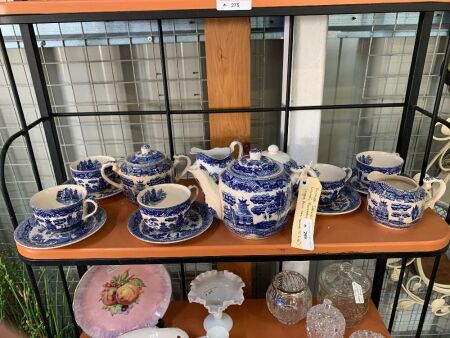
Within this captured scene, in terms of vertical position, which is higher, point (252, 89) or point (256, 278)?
point (252, 89)

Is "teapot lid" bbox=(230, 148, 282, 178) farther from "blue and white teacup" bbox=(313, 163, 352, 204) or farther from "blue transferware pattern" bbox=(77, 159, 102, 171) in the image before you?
"blue transferware pattern" bbox=(77, 159, 102, 171)

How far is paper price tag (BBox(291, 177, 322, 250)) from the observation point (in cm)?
69

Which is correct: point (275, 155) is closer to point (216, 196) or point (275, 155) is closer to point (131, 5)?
point (216, 196)

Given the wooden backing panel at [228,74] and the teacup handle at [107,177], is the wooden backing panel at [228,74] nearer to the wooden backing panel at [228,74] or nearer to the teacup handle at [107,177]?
the wooden backing panel at [228,74]

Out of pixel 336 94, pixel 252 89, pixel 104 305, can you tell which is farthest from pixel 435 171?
pixel 104 305

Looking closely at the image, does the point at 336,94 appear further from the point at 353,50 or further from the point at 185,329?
the point at 185,329

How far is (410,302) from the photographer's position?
1220 mm

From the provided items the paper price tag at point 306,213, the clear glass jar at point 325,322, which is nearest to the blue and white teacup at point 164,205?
the paper price tag at point 306,213

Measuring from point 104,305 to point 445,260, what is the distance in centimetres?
107

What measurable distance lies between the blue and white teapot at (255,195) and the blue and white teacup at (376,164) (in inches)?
8.2

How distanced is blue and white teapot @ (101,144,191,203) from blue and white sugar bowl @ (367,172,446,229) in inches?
15.6

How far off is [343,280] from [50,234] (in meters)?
0.81

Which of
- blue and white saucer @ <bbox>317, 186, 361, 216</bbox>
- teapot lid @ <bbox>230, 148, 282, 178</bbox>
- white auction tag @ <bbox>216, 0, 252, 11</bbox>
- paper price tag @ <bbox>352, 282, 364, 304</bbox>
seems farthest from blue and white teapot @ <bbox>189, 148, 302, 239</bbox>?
paper price tag @ <bbox>352, 282, 364, 304</bbox>

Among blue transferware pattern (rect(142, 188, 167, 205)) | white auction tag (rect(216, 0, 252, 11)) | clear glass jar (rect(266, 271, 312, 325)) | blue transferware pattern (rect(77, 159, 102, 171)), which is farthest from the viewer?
clear glass jar (rect(266, 271, 312, 325))
